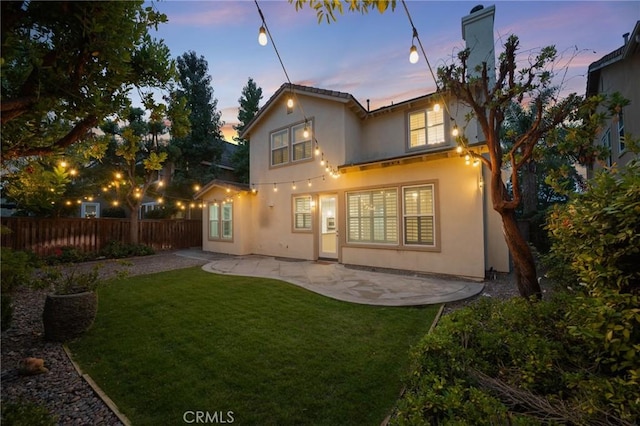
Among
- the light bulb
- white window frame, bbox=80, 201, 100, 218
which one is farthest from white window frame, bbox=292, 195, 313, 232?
white window frame, bbox=80, 201, 100, 218

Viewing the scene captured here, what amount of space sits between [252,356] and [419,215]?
6.47 meters

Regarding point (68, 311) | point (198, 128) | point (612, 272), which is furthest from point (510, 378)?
point (198, 128)

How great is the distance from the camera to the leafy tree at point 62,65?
78.2 inches

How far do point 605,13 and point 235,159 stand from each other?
18.9 meters

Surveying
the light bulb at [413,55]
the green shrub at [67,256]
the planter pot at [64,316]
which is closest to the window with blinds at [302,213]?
the light bulb at [413,55]

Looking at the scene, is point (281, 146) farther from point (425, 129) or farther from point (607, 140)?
point (607, 140)

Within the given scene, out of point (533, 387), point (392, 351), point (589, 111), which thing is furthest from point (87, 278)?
point (589, 111)

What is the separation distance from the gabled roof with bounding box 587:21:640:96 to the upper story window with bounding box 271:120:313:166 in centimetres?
916

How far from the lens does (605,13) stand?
6277 mm

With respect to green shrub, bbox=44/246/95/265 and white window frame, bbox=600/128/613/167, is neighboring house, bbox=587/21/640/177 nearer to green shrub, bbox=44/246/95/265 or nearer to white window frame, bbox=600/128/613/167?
white window frame, bbox=600/128/613/167

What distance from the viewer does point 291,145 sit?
11625 millimetres

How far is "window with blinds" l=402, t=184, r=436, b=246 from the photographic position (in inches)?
320

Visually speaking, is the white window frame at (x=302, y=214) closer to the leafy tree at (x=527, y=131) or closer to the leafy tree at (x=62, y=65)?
the leafy tree at (x=527, y=131)

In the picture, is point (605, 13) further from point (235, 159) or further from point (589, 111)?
point (235, 159)
